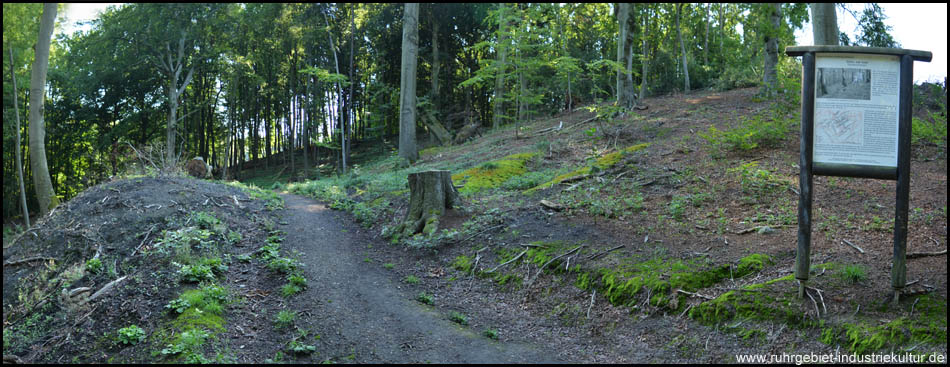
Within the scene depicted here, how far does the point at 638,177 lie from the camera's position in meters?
9.61

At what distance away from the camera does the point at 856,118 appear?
15.4 ft

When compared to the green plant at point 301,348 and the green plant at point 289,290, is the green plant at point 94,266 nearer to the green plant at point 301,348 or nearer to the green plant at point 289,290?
the green plant at point 289,290

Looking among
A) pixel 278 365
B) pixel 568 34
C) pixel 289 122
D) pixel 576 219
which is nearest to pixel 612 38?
pixel 568 34

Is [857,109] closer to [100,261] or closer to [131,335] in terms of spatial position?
[131,335]

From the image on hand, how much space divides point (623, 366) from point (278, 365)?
3105 mm

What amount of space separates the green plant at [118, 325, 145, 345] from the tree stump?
477 cm

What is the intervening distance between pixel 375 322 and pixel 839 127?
16.8 ft

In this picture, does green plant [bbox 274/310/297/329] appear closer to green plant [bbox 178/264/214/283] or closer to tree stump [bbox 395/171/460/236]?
green plant [bbox 178/264/214/283]

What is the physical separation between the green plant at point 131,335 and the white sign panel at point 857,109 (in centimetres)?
674

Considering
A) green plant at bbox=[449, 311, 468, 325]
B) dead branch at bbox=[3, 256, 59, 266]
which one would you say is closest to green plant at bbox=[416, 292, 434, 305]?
green plant at bbox=[449, 311, 468, 325]

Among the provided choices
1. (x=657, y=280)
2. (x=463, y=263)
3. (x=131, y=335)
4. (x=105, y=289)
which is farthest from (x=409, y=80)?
(x=131, y=335)

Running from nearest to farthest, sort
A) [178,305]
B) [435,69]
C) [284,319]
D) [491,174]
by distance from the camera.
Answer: [284,319], [178,305], [491,174], [435,69]

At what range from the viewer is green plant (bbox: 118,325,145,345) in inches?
188

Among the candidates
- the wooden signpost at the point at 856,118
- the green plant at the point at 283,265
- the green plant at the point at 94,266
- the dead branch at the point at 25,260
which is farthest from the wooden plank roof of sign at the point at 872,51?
the dead branch at the point at 25,260
